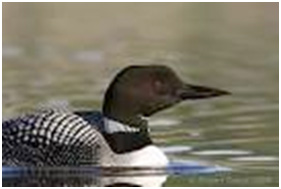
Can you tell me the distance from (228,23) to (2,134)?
12.3 m

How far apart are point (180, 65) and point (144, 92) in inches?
251

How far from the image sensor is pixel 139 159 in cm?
862

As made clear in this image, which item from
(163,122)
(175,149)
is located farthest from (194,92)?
(163,122)

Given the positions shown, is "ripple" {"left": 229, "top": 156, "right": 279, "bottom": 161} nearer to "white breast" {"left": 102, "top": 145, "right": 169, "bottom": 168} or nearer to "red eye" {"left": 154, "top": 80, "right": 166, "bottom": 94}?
"white breast" {"left": 102, "top": 145, "right": 169, "bottom": 168}

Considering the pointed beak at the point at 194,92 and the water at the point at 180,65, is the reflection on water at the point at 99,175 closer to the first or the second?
the water at the point at 180,65

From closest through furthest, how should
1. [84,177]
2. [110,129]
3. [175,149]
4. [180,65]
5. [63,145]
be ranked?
[84,177] < [63,145] < [110,129] < [175,149] < [180,65]

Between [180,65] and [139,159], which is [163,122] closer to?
[139,159]

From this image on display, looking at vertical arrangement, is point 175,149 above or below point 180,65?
above

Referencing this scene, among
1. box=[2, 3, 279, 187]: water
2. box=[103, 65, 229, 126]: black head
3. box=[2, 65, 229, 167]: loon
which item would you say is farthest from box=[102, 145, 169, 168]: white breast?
box=[103, 65, 229, 126]: black head

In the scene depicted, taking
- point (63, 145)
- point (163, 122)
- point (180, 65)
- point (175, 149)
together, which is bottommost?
point (180, 65)

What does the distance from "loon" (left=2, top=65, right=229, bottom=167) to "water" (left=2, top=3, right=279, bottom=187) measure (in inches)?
9.9

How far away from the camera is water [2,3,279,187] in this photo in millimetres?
8852

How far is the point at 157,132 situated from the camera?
32.1 feet

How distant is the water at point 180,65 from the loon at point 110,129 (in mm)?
Answer: 251
